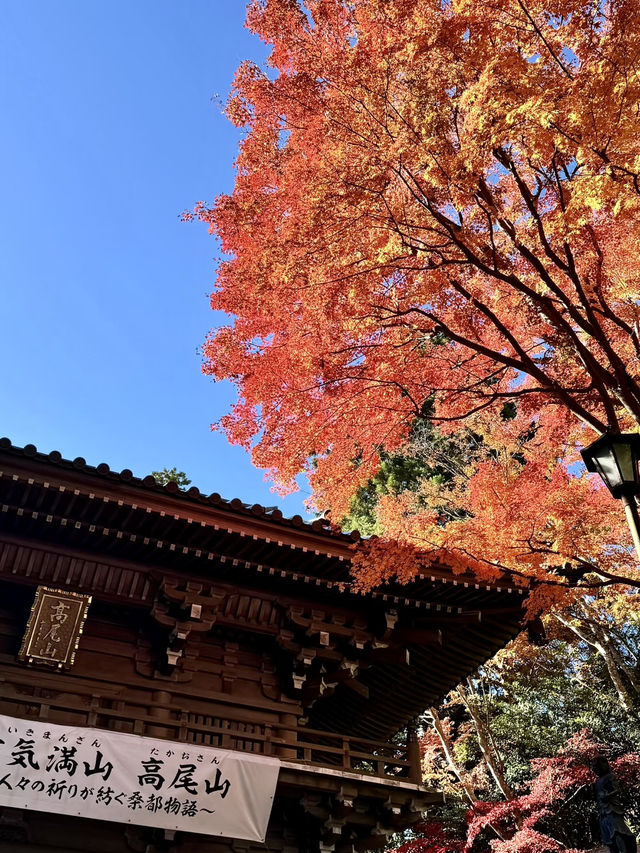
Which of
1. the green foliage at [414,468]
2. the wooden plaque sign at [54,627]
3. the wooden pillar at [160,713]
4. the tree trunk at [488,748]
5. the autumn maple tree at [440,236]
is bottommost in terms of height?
the wooden pillar at [160,713]

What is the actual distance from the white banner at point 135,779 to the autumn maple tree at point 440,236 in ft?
9.22

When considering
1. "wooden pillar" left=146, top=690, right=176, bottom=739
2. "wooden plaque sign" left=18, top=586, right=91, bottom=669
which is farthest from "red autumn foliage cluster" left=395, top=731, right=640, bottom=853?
"wooden plaque sign" left=18, top=586, right=91, bottom=669

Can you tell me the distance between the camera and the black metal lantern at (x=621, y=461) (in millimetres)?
5508

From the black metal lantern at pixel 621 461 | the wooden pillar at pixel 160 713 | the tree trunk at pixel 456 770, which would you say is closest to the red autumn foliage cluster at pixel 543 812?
the tree trunk at pixel 456 770

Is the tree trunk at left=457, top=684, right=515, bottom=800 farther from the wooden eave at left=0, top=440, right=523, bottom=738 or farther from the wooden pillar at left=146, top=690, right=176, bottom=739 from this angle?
the wooden pillar at left=146, top=690, right=176, bottom=739

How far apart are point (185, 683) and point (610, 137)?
7.85m

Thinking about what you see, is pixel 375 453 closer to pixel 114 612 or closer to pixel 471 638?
pixel 471 638

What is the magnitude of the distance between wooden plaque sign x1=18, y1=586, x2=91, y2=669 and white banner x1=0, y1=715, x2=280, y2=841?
2.48ft

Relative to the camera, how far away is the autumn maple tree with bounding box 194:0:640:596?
7340mm

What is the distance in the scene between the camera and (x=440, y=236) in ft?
29.0

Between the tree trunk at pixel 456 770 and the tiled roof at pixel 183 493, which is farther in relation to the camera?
the tree trunk at pixel 456 770

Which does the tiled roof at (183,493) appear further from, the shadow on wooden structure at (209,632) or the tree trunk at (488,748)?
the tree trunk at (488,748)

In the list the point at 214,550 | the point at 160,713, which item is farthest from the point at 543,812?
the point at 214,550

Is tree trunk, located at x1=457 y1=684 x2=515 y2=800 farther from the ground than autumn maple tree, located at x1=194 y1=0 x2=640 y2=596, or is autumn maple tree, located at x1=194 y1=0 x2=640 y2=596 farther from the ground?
autumn maple tree, located at x1=194 y1=0 x2=640 y2=596
